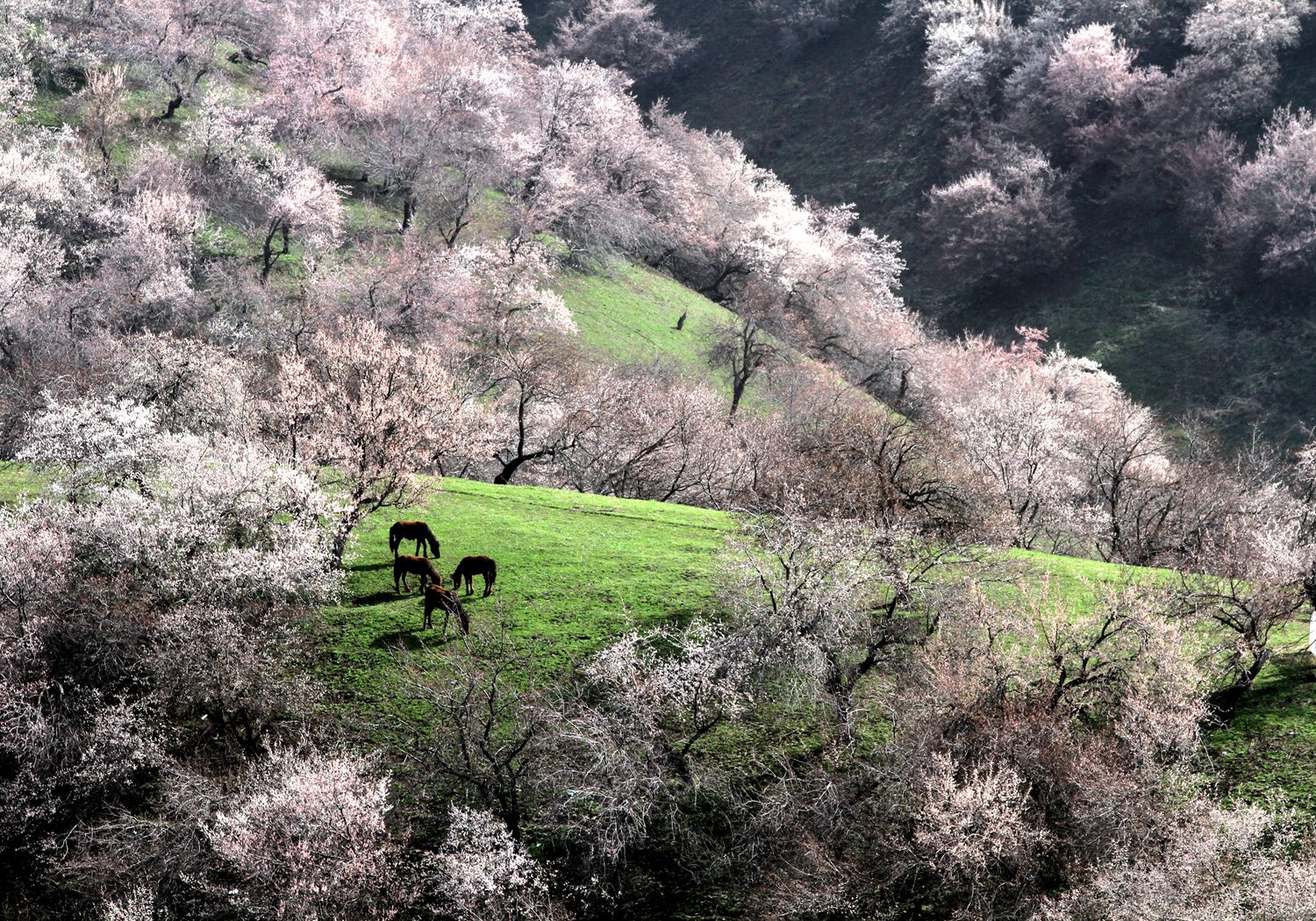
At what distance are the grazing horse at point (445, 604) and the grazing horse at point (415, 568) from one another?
87 centimetres

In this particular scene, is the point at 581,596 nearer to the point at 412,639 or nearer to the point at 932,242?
the point at 412,639

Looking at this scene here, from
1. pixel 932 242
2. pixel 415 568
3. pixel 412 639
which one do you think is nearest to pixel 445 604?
pixel 412 639

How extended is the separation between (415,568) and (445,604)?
2837mm

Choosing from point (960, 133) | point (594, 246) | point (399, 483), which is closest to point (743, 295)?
point (594, 246)

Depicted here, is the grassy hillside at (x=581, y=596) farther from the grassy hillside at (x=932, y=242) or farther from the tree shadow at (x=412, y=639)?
the grassy hillside at (x=932, y=242)

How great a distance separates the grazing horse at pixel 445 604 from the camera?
29.7 meters

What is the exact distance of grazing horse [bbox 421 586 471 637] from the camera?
29.7 metres

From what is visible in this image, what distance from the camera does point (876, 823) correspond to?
25.2m

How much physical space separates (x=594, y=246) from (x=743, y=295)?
11.9 m

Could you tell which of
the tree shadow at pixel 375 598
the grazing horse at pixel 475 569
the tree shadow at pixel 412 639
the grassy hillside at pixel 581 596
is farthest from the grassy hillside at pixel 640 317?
the tree shadow at pixel 412 639

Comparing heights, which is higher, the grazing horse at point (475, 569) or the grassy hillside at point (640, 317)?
the grassy hillside at point (640, 317)

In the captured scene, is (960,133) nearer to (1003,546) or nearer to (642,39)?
(642,39)

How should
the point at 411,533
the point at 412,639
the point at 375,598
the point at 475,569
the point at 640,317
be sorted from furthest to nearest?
the point at 640,317 → the point at 411,533 → the point at 375,598 → the point at 475,569 → the point at 412,639

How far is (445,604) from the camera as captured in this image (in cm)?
2955
